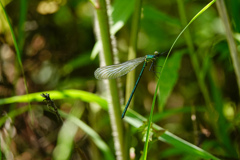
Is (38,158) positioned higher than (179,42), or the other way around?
(179,42)

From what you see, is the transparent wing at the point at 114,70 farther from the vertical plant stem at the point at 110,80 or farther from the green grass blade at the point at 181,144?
the green grass blade at the point at 181,144

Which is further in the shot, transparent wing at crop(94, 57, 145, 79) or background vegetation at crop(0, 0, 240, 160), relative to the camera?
background vegetation at crop(0, 0, 240, 160)

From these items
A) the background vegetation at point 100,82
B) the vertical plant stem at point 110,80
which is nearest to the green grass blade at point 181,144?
the vertical plant stem at point 110,80

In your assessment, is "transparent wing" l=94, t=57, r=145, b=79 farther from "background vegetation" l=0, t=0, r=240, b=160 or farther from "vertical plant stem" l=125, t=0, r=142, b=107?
"background vegetation" l=0, t=0, r=240, b=160

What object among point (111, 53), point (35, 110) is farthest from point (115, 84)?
point (35, 110)

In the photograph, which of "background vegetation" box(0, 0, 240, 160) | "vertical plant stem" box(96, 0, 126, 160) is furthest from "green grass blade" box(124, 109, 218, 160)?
"background vegetation" box(0, 0, 240, 160)

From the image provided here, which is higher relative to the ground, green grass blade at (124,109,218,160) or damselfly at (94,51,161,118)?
damselfly at (94,51,161,118)

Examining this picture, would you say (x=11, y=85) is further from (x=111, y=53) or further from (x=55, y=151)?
(x=111, y=53)
